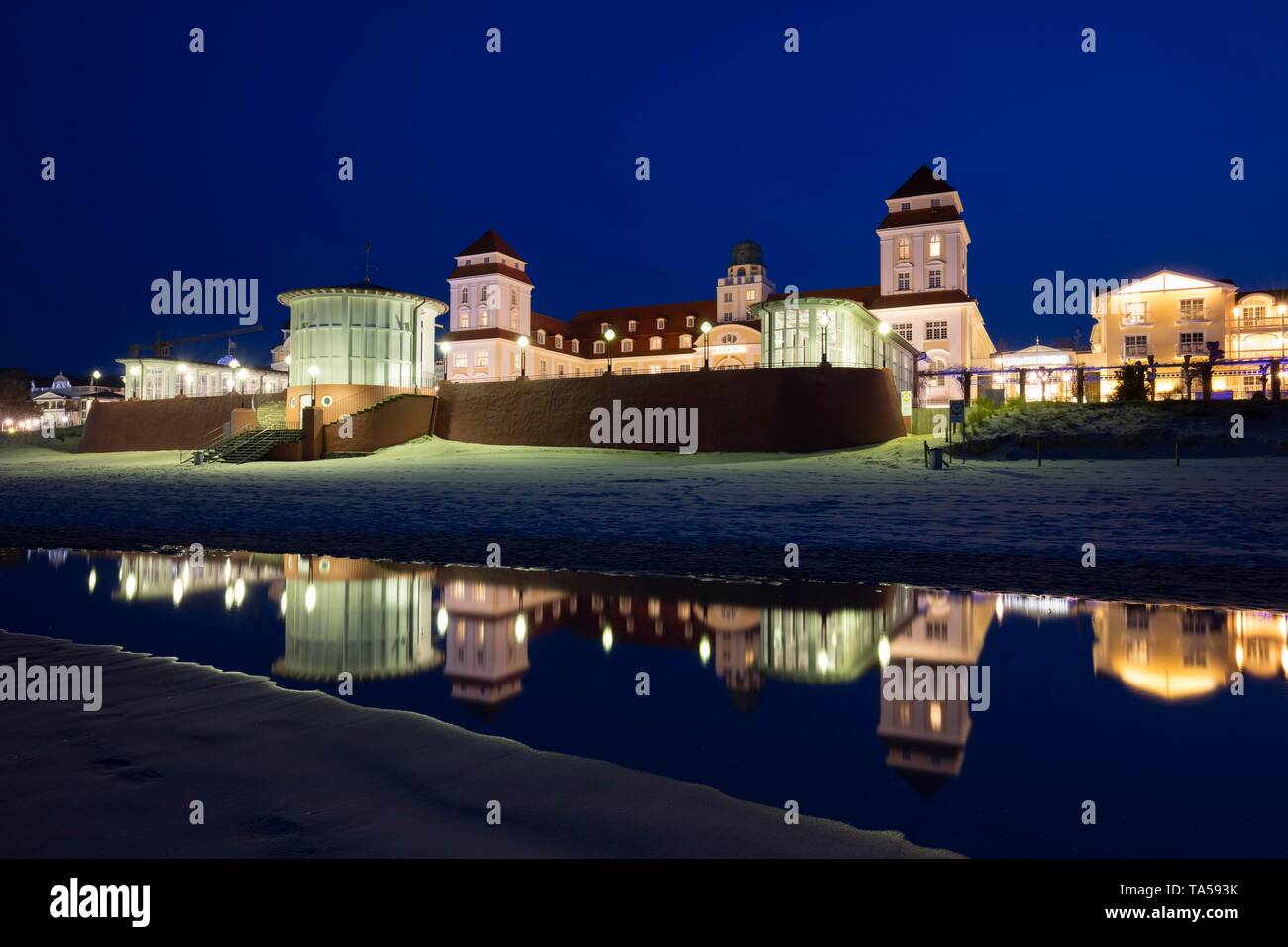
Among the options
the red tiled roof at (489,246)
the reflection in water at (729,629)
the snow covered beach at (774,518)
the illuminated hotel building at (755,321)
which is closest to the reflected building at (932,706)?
the reflection in water at (729,629)

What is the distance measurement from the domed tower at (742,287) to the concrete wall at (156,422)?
4546cm

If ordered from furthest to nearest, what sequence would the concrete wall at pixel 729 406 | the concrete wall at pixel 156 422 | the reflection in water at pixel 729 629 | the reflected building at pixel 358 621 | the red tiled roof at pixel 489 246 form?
the red tiled roof at pixel 489 246
the concrete wall at pixel 156 422
the concrete wall at pixel 729 406
the reflected building at pixel 358 621
the reflection in water at pixel 729 629

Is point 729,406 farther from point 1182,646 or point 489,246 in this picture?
point 489,246

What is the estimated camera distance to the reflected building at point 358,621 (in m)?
6.21

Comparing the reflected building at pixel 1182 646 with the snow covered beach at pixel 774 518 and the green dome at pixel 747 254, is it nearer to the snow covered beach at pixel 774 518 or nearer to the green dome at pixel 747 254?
the snow covered beach at pixel 774 518

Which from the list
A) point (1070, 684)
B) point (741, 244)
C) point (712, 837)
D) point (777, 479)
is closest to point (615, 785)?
point (712, 837)

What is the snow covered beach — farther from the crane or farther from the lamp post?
the crane

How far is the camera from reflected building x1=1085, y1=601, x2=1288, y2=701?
5614mm

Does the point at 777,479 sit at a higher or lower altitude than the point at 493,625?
higher

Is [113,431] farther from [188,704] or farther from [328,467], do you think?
[188,704]

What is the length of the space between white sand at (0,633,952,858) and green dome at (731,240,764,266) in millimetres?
82108

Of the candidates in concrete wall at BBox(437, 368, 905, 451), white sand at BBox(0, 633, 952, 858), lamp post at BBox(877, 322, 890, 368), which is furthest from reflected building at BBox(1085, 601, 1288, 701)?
lamp post at BBox(877, 322, 890, 368)
